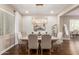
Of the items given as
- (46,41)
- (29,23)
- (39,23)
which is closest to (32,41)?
(46,41)

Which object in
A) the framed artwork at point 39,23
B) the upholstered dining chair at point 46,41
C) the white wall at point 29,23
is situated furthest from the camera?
the white wall at point 29,23

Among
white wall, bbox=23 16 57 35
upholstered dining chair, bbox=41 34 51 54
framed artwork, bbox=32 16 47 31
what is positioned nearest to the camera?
upholstered dining chair, bbox=41 34 51 54

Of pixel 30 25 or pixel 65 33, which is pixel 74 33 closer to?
pixel 65 33

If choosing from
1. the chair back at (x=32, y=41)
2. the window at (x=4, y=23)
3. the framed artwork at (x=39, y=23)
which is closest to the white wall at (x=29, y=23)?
the framed artwork at (x=39, y=23)

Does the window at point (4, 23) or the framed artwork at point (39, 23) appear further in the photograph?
the framed artwork at point (39, 23)

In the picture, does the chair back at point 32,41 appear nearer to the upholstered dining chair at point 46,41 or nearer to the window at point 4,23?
the upholstered dining chair at point 46,41

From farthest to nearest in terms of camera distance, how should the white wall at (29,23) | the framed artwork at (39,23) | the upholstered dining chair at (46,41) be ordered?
the white wall at (29,23) < the framed artwork at (39,23) < the upholstered dining chair at (46,41)

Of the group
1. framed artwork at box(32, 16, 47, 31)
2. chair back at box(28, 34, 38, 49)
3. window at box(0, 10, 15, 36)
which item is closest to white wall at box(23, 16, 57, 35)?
framed artwork at box(32, 16, 47, 31)

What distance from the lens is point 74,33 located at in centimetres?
1453

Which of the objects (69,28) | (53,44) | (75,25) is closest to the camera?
(53,44)

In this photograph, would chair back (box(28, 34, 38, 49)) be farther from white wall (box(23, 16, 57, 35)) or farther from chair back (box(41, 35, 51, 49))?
white wall (box(23, 16, 57, 35))
